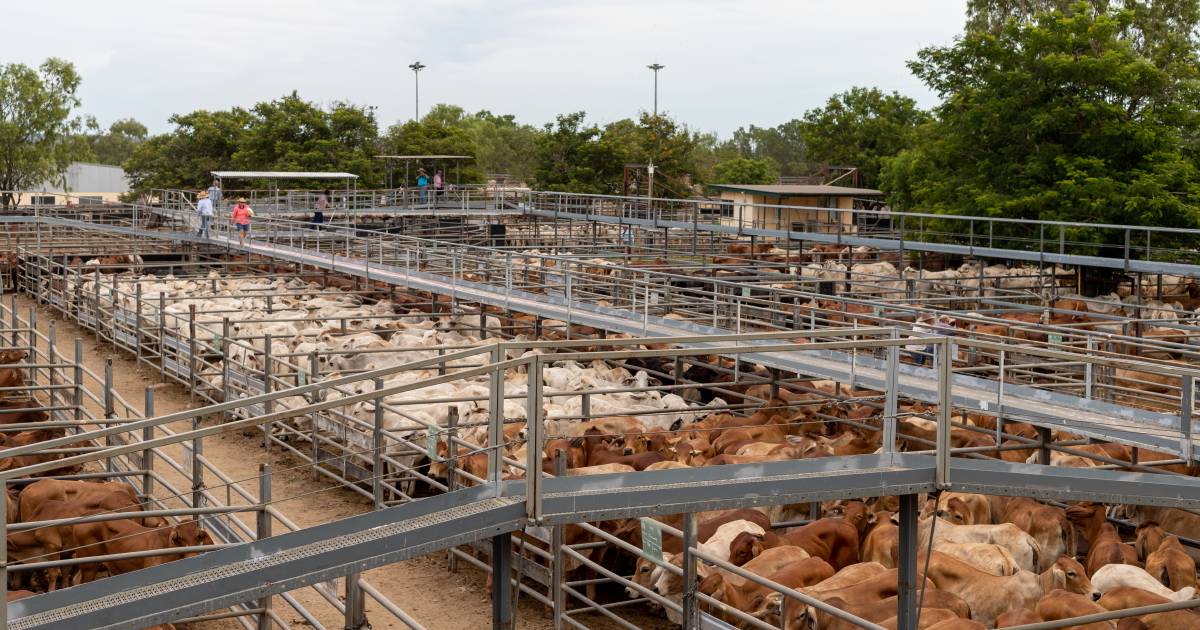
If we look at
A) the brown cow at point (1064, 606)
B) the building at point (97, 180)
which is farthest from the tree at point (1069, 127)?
the building at point (97, 180)

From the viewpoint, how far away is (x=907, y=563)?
26.2 ft

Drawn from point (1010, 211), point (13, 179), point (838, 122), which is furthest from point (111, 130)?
point (1010, 211)

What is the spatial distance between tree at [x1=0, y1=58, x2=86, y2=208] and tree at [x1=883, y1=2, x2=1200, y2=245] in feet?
162

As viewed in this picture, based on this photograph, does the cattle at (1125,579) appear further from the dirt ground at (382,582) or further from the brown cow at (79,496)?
the brown cow at (79,496)

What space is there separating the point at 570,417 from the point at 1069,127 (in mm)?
27253

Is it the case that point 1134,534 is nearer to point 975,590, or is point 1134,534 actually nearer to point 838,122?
point 975,590

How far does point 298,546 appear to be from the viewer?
6574 mm

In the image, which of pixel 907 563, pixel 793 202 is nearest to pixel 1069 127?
pixel 793 202

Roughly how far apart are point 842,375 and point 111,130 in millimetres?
164516

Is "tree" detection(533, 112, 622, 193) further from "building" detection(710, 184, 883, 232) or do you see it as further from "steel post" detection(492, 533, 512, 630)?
"steel post" detection(492, 533, 512, 630)

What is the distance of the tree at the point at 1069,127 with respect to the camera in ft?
107

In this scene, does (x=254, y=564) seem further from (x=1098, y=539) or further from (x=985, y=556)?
(x=1098, y=539)

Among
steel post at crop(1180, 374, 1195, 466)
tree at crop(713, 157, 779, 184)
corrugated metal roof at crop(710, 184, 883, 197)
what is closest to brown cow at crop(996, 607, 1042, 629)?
steel post at crop(1180, 374, 1195, 466)

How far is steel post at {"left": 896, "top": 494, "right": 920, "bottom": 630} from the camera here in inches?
314
